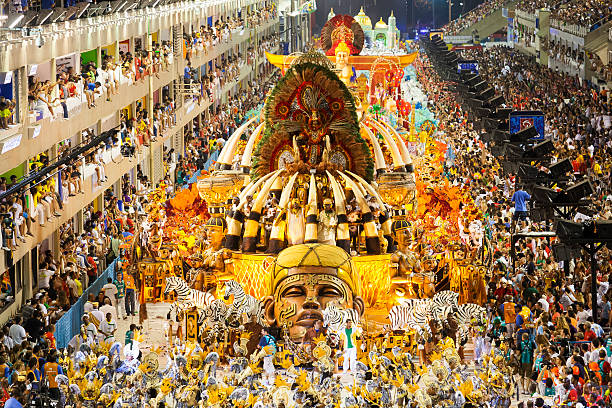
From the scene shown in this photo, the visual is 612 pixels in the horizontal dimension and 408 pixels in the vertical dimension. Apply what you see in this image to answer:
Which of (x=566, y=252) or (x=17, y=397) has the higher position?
(x=566, y=252)

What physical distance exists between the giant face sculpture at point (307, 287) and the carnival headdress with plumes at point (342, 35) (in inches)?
1579

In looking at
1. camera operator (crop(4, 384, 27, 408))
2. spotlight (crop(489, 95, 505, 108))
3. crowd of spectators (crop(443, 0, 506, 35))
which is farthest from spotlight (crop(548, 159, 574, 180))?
crowd of spectators (crop(443, 0, 506, 35))

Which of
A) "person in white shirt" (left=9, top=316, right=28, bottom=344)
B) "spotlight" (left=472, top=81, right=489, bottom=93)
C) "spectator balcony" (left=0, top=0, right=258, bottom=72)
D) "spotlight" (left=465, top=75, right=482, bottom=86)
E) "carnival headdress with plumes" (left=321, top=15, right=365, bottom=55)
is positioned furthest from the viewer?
"spotlight" (left=465, top=75, right=482, bottom=86)

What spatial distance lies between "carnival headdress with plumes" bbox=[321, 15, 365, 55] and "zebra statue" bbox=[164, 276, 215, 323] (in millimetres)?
38956

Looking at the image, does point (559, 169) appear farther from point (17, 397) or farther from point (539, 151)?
point (17, 397)

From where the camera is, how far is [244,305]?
2481 cm

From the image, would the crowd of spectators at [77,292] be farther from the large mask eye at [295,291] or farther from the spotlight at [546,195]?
the spotlight at [546,195]

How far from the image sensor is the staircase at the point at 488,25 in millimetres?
128750

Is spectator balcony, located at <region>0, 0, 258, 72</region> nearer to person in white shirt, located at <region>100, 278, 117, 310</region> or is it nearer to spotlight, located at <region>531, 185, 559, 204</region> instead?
person in white shirt, located at <region>100, 278, 117, 310</region>

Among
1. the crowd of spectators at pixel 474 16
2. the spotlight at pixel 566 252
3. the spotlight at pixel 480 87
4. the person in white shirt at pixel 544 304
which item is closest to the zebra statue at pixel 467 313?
the person in white shirt at pixel 544 304

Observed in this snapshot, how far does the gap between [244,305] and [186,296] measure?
1.97 meters

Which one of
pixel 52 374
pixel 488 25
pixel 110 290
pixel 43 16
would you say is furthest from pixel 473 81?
pixel 488 25

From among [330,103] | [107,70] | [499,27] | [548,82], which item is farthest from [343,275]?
[499,27]

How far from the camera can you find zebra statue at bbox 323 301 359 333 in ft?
78.4
